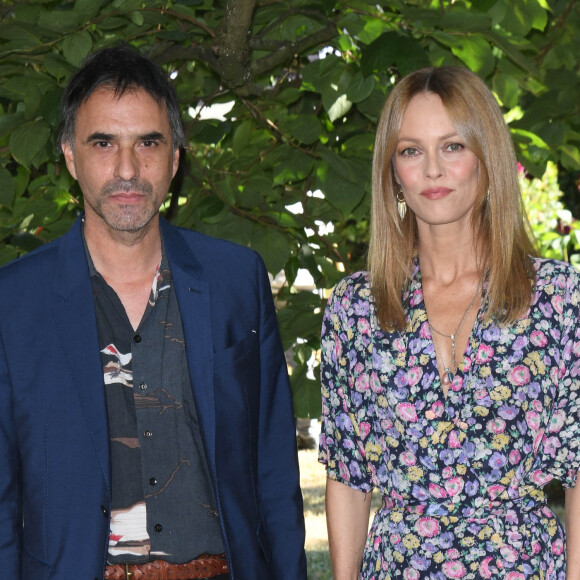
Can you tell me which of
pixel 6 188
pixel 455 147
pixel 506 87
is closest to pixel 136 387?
pixel 455 147

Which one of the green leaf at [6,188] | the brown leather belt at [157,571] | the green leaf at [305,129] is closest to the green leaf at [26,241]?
the green leaf at [6,188]

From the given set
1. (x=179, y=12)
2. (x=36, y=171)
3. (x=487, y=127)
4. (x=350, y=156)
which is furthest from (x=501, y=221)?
(x=36, y=171)

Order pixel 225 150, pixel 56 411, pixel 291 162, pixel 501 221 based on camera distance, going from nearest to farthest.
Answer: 1. pixel 56 411
2. pixel 501 221
3. pixel 291 162
4. pixel 225 150

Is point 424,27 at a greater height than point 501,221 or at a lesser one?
greater

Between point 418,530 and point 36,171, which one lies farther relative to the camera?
point 36,171

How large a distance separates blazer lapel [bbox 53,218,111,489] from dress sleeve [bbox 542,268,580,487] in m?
1.23

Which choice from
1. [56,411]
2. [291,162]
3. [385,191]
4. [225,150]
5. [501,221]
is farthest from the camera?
[225,150]

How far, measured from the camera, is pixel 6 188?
3.94 metres

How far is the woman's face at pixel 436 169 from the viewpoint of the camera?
3121 millimetres

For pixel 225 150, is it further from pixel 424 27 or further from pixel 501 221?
pixel 501 221

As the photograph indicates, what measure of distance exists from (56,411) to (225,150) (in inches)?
73.1

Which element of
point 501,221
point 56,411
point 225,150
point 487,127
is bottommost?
point 56,411

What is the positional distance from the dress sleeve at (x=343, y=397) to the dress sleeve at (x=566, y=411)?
1.79 ft

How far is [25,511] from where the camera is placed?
2.99m
